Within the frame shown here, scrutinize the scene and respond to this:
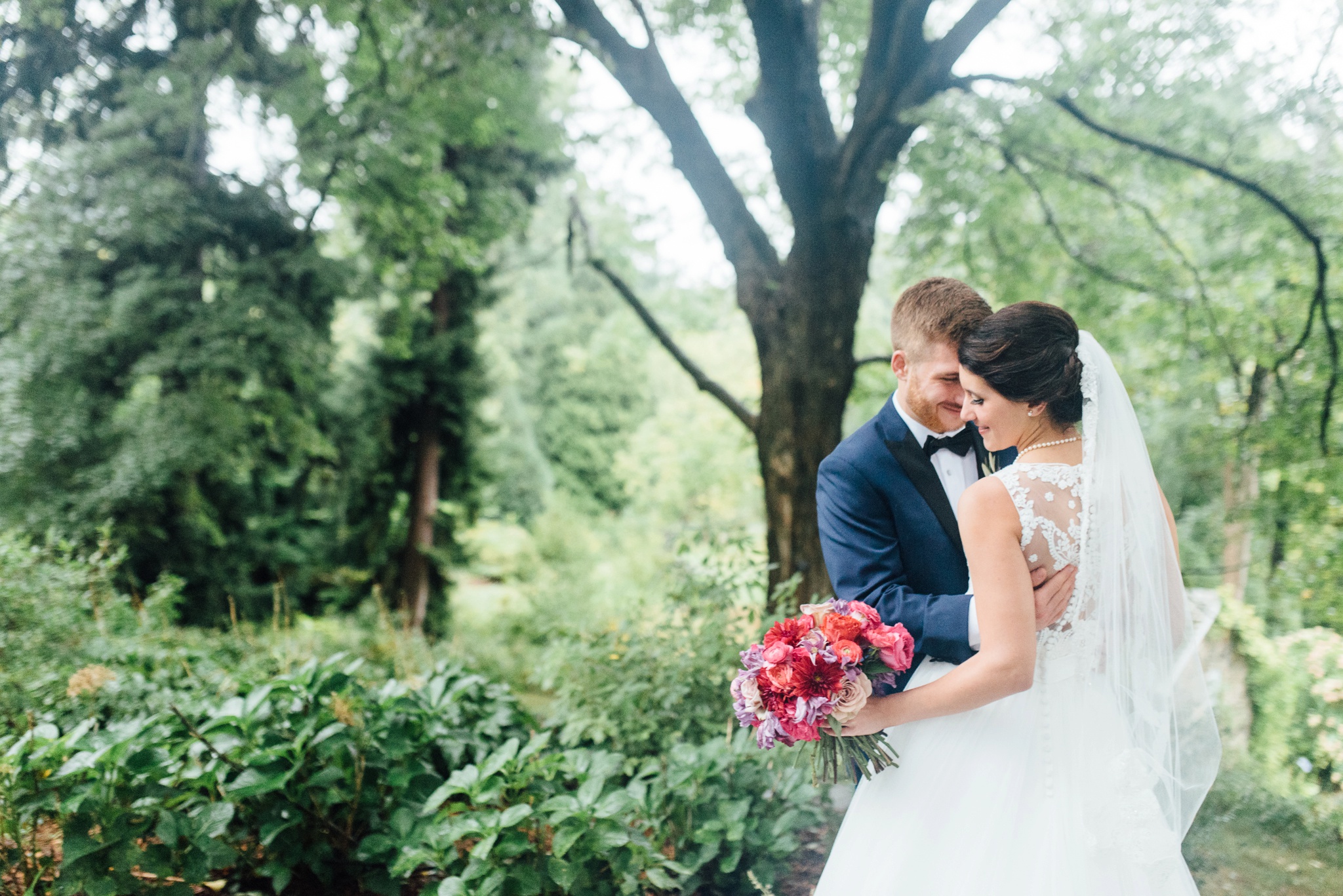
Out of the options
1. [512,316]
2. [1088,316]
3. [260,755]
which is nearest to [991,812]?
[260,755]

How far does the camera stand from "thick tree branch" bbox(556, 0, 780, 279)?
5.21m

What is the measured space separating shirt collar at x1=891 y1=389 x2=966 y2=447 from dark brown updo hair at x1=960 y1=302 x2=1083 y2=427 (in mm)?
324

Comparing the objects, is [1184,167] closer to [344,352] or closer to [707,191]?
[707,191]

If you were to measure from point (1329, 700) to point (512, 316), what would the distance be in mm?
19205

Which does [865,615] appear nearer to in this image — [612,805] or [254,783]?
[612,805]

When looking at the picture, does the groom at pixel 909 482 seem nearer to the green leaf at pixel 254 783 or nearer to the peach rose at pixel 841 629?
the peach rose at pixel 841 629

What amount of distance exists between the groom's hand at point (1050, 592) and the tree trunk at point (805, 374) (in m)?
3.33

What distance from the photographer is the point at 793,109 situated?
5.18 meters

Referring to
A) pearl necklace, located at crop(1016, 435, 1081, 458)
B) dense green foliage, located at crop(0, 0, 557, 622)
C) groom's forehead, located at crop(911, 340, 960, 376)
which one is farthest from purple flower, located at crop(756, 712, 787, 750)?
dense green foliage, located at crop(0, 0, 557, 622)

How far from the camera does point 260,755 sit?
2879 mm

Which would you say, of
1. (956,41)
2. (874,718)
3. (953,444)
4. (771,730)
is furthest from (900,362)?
(956,41)

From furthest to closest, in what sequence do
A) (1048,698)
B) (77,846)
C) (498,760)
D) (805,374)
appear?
1. (805,374)
2. (498,760)
3. (77,846)
4. (1048,698)

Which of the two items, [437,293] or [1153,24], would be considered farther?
[437,293]

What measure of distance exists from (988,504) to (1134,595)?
0.50 metres
